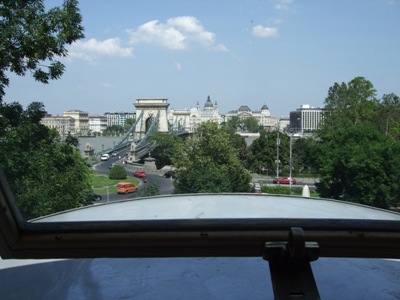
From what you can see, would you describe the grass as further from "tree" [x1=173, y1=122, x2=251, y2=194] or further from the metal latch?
the metal latch

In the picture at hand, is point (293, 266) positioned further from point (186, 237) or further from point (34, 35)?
point (34, 35)

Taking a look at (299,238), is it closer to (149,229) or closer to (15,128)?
(149,229)

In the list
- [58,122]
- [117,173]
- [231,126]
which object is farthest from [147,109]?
[58,122]

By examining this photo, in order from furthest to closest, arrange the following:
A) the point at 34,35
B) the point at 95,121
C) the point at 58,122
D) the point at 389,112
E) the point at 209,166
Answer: the point at 389,112
the point at 209,166
the point at 95,121
the point at 58,122
the point at 34,35

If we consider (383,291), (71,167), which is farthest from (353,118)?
(383,291)

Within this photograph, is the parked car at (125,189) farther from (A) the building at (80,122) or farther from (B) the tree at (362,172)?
(A) the building at (80,122)

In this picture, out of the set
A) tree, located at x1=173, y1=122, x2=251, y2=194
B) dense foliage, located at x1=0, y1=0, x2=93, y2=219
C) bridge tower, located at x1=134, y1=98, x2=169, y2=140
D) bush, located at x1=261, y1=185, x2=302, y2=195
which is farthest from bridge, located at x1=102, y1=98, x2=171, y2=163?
dense foliage, located at x1=0, y1=0, x2=93, y2=219
